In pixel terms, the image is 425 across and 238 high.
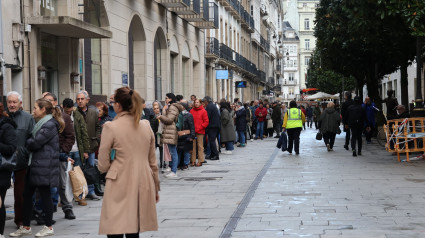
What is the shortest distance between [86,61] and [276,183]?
8227 millimetres

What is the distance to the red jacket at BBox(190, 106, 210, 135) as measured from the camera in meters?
17.9

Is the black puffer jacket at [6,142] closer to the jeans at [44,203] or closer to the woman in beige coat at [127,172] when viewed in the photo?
the jeans at [44,203]

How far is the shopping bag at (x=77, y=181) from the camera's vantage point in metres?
9.64

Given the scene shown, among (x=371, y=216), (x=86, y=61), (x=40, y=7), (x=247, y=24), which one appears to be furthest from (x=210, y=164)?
(x=247, y=24)

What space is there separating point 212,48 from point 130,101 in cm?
3180

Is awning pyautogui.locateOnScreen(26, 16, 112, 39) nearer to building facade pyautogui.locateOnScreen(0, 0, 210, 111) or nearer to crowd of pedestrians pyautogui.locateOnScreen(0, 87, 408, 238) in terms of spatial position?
building facade pyautogui.locateOnScreen(0, 0, 210, 111)

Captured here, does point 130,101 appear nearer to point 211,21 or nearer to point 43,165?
point 43,165

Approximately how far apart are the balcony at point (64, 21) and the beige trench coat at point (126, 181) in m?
10.1

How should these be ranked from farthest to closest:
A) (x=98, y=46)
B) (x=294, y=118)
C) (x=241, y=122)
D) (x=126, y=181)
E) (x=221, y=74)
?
1. (x=221, y=74)
2. (x=241, y=122)
3. (x=294, y=118)
4. (x=98, y=46)
5. (x=126, y=181)

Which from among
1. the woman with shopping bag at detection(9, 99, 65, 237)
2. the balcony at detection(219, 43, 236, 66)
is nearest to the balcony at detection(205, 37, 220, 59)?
the balcony at detection(219, 43, 236, 66)

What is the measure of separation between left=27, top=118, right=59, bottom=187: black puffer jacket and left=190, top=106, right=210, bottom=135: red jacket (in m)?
9.62

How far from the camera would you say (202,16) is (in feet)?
104

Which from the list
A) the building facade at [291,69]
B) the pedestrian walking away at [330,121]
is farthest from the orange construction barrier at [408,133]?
the building facade at [291,69]

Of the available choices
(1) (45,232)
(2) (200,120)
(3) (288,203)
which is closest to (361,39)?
(2) (200,120)
